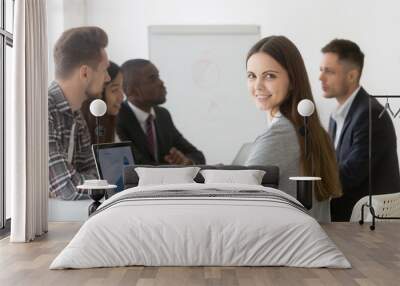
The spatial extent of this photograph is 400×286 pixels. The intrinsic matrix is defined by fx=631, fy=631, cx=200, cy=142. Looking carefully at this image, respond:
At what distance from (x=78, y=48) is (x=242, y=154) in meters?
2.38

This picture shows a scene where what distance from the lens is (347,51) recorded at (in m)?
7.61

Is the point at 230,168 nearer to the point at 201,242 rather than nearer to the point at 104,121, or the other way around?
the point at 104,121

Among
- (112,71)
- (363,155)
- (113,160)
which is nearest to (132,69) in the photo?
(112,71)

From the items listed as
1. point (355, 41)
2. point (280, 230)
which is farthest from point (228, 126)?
point (280, 230)

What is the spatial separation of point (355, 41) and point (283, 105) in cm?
117

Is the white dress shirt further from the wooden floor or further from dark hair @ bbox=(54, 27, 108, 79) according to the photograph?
dark hair @ bbox=(54, 27, 108, 79)

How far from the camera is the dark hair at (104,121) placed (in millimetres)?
7590

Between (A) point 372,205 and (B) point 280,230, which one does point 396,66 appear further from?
(B) point 280,230

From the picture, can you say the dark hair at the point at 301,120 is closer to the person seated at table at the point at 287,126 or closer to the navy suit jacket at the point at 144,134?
the person seated at table at the point at 287,126

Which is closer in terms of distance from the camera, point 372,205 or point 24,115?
point 24,115

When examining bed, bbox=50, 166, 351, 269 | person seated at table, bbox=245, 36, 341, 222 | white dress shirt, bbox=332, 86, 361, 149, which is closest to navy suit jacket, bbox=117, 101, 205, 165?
person seated at table, bbox=245, 36, 341, 222

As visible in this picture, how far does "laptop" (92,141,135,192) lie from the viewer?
7375 millimetres

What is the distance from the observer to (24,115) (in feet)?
20.3

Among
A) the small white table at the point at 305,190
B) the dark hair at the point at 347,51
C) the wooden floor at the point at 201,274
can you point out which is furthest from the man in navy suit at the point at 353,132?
the wooden floor at the point at 201,274
